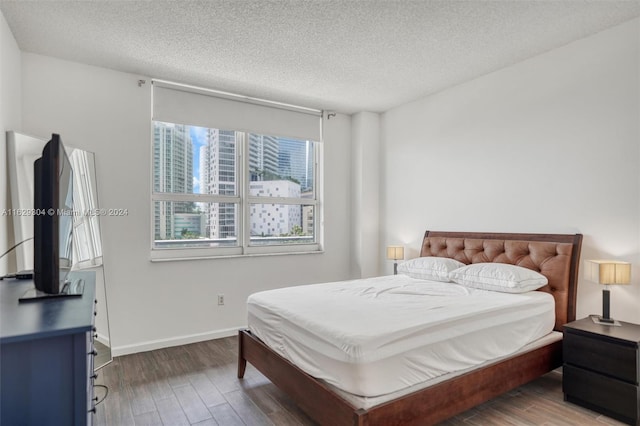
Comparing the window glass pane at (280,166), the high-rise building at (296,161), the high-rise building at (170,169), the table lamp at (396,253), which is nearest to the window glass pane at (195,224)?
the high-rise building at (170,169)

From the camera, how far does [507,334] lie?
91.6 inches

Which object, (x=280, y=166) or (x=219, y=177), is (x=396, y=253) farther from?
(x=219, y=177)

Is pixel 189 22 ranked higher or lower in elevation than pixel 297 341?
higher

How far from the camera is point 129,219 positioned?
3424mm

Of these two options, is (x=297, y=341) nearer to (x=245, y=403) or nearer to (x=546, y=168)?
(x=245, y=403)

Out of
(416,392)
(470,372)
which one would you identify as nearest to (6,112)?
(416,392)

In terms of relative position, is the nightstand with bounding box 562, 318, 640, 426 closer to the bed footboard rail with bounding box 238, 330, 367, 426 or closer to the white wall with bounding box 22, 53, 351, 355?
the bed footboard rail with bounding box 238, 330, 367, 426

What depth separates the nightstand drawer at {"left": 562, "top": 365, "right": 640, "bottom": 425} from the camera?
2.09 m

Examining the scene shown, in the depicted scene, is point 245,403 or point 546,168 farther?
point 546,168

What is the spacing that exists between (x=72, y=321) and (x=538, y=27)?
3.30 metres

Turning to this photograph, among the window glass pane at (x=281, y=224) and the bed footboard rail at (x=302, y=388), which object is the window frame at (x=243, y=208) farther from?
the bed footboard rail at (x=302, y=388)

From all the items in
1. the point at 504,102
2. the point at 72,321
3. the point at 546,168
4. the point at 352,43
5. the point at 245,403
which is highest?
the point at 352,43

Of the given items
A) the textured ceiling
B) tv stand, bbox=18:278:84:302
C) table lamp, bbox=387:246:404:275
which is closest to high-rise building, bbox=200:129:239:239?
the textured ceiling

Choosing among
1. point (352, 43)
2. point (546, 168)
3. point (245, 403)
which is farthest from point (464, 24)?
point (245, 403)
